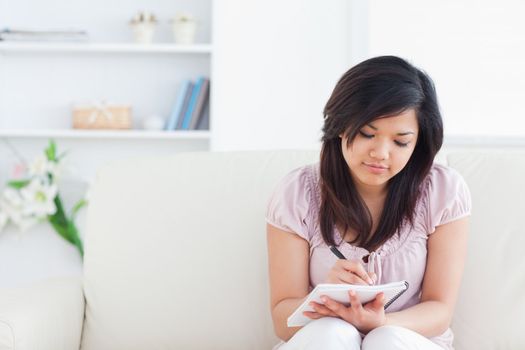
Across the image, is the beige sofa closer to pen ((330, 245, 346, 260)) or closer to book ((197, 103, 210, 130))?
pen ((330, 245, 346, 260))

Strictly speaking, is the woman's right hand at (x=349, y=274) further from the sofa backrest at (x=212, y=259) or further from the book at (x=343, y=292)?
the sofa backrest at (x=212, y=259)

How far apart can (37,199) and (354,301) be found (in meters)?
2.25

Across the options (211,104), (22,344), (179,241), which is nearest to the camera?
(22,344)

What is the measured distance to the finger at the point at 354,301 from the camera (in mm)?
1504

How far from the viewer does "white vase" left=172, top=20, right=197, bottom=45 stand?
3.47 metres

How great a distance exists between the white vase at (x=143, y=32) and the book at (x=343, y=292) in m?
2.16

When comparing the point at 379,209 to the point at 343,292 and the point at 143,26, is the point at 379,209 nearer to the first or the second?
the point at 343,292

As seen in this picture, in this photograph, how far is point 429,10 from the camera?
346 cm

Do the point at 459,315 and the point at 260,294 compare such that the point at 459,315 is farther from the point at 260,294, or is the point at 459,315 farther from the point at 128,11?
the point at 128,11

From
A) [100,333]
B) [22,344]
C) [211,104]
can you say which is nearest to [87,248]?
[100,333]

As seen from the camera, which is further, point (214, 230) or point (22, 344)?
point (214, 230)

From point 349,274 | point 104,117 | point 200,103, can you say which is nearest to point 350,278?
point 349,274

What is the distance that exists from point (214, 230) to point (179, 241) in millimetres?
87

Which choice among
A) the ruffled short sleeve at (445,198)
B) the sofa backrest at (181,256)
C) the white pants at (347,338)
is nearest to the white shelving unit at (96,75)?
the sofa backrest at (181,256)
